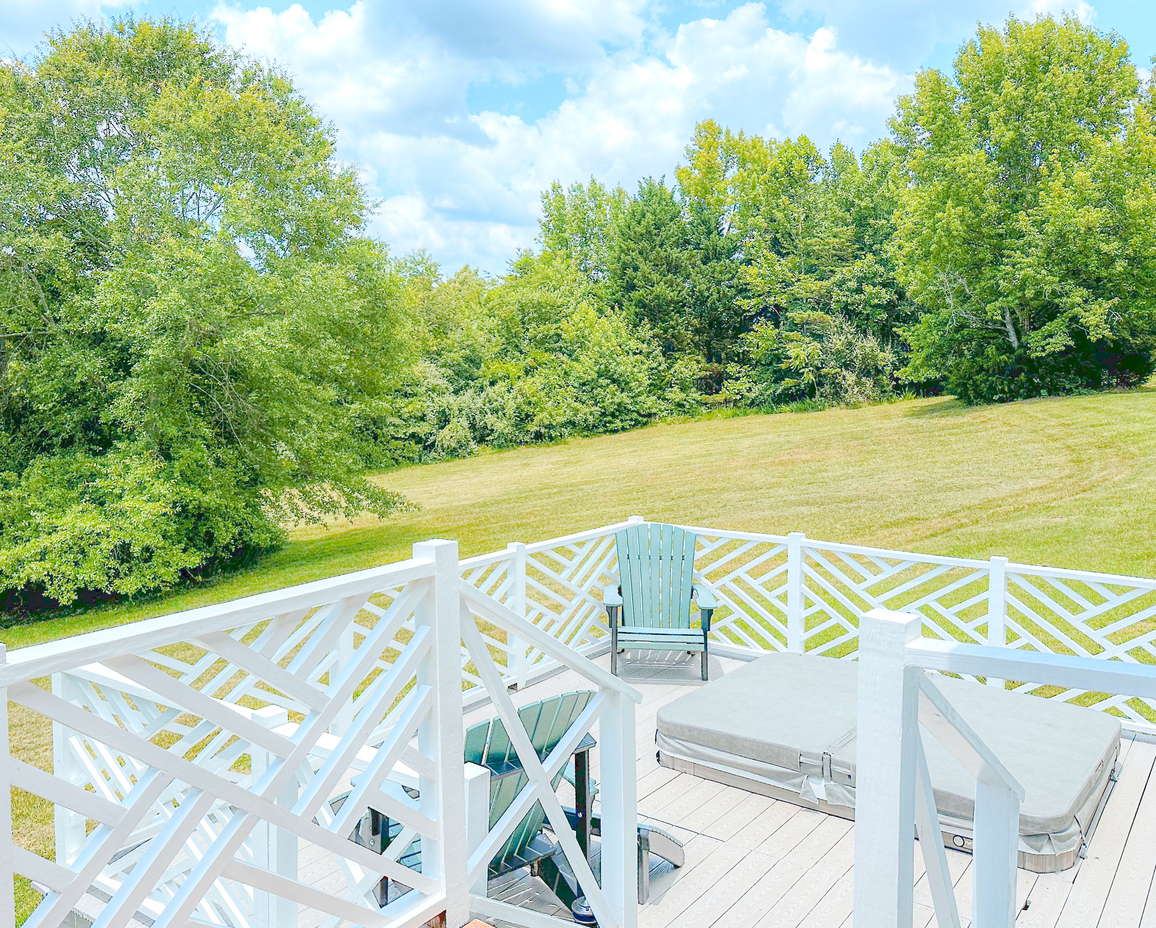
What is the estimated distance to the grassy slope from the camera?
8789 millimetres

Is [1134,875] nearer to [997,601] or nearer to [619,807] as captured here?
[997,601]

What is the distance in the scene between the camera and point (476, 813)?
1.98 meters

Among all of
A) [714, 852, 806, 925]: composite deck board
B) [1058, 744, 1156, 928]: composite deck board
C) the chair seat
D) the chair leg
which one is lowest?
[714, 852, 806, 925]: composite deck board

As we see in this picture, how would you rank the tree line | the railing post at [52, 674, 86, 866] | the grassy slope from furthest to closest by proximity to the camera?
the grassy slope
the tree line
the railing post at [52, 674, 86, 866]

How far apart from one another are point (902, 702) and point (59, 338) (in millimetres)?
9839

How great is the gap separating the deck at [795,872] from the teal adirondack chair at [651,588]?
4.36 feet

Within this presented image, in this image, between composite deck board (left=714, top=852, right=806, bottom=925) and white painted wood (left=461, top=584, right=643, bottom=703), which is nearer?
white painted wood (left=461, top=584, right=643, bottom=703)

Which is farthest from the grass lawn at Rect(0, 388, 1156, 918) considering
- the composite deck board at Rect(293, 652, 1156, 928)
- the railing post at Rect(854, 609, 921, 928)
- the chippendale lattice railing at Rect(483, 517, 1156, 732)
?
the railing post at Rect(854, 609, 921, 928)

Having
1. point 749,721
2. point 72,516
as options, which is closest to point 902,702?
point 749,721

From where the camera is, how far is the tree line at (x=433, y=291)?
8.64 m

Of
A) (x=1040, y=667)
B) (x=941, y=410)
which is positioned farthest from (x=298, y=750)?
(x=941, y=410)

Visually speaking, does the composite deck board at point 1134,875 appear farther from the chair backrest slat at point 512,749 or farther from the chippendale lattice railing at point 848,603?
the chair backrest slat at point 512,749

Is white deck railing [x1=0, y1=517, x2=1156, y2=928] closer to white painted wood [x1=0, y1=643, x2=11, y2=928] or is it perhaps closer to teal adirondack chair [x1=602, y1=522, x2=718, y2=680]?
white painted wood [x1=0, y1=643, x2=11, y2=928]

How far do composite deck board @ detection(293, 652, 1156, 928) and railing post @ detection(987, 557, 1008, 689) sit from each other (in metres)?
0.81
